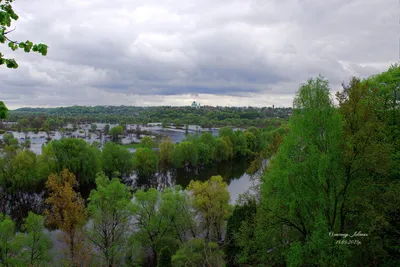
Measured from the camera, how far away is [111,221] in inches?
835

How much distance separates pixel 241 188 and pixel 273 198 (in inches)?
1277

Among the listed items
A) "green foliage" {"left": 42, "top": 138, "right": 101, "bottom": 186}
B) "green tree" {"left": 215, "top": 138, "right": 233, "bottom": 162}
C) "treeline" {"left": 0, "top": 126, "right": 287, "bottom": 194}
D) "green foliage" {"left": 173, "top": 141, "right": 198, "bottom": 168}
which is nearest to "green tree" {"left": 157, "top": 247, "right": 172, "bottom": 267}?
"treeline" {"left": 0, "top": 126, "right": 287, "bottom": 194}

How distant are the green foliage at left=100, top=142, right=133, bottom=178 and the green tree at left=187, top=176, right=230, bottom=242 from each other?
86.3 feet

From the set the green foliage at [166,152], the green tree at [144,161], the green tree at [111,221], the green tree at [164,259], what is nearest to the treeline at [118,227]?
the green tree at [111,221]

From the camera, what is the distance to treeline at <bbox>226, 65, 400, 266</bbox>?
9.00 meters

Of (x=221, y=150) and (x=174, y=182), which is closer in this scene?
(x=174, y=182)

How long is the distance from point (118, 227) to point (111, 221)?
115 centimetres

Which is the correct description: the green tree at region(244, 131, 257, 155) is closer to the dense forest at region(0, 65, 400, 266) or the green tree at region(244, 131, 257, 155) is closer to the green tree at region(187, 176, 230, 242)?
the green tree at region(187, 176, 230, 242)

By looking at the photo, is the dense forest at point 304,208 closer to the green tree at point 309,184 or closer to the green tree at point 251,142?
the green tree at point 309,184

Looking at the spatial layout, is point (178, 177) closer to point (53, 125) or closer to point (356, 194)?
point (356, 194)

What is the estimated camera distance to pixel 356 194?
947cm

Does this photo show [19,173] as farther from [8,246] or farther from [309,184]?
[309,184]

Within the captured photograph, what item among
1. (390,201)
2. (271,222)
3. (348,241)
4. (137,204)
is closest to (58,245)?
(137,204)

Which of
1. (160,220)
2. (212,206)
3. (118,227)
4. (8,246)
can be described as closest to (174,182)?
(212,206)
